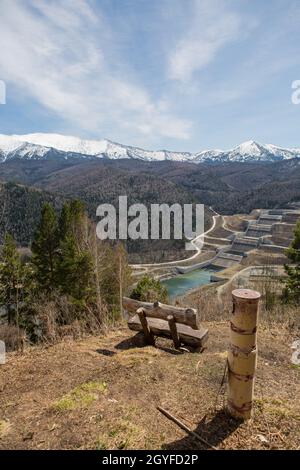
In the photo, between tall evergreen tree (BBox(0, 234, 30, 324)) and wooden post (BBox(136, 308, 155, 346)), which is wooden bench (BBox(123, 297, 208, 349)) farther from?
tall evergreen tree (BBox(0, 234, 30, 324))

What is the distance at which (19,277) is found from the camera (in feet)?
75.4

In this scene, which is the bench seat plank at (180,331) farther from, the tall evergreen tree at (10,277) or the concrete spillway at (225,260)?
the concrete spillway at (225,260)

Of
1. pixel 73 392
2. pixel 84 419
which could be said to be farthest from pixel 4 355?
pixel 84 419

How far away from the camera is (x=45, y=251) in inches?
1011

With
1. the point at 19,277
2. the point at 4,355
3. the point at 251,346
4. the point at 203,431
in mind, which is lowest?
the point at 19,277

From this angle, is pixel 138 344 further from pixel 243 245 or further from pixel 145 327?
pixel 243 245

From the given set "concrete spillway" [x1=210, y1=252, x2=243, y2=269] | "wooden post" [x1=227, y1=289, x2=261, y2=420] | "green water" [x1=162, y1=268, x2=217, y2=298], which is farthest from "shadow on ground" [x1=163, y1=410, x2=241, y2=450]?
"concrete spillway" [x1=210, y1=252, x2=243, y2=269]

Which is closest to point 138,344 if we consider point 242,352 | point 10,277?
point 242,352

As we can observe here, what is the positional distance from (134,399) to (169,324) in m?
2.29

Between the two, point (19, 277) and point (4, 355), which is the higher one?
point (4, 355)

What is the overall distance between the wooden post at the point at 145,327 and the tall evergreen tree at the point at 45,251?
19.5m

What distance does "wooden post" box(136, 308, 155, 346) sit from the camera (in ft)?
22.5
